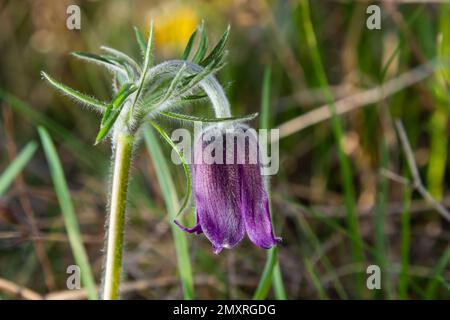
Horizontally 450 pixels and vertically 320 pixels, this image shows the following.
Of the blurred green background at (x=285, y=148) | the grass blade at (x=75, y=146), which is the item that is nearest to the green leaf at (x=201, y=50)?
the blurred green background at (x=285, y=148)

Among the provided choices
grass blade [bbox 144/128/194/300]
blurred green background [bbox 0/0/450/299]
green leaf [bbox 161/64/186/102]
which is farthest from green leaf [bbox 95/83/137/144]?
blurred green background [bbox 0/0/450/299]

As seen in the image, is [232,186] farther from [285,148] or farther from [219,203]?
[285,148]

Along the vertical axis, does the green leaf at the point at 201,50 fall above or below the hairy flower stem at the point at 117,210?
above

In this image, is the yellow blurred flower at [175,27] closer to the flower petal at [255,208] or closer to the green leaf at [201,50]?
the green leaf at [201,50]

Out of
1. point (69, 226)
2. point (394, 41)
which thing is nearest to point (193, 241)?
point (69, 226)

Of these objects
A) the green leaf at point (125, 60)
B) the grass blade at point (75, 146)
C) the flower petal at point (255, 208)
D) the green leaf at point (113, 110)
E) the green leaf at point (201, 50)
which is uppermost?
the grass blade at point (75, 146)
